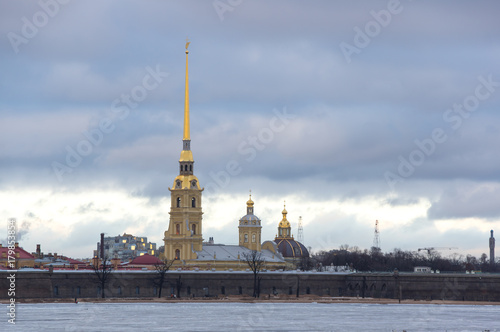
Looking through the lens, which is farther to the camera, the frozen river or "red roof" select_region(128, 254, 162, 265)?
"red roof" select_region(128, 254, 162, 265)

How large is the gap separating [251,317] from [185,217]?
9000 centimetres

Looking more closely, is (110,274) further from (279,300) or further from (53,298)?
(279,300)

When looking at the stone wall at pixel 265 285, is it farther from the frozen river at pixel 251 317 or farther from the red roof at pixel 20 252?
the red roof at pixel 20 252

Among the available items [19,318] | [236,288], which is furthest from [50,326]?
[236,288]

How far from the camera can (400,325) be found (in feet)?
317

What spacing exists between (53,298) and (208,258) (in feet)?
159

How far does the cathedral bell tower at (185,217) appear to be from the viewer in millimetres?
195625

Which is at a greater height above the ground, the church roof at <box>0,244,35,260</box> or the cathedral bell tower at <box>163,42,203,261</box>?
the cathedral bell tower at <box>163,42,203,261</box>

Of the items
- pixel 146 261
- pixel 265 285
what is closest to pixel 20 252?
pixel 146 261

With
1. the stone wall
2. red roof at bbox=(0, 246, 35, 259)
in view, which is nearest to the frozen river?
the stone wall

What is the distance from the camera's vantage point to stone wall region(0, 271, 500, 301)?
146625 mm

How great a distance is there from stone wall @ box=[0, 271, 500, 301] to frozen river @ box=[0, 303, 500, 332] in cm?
901

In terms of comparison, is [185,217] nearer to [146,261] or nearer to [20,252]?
[146,261]

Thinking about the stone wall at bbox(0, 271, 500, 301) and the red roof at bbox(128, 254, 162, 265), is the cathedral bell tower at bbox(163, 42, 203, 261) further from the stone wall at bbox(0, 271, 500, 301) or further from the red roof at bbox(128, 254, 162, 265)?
the stone wall at bbox(0, 271, 500, 301)
